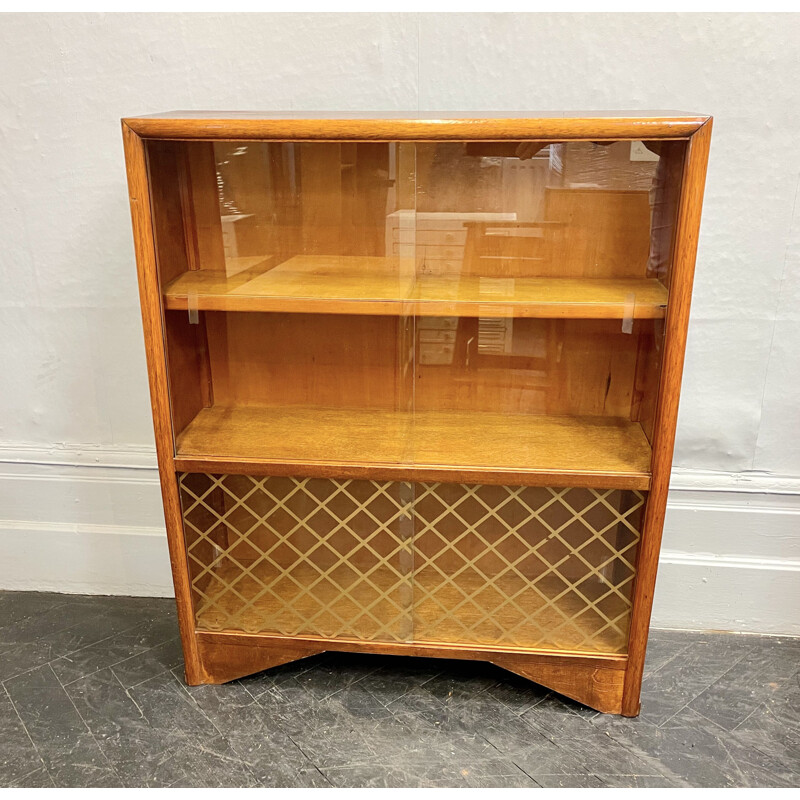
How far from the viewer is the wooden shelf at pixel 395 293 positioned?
4.52 feet

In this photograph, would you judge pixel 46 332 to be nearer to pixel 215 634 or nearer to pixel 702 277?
pixel 215 634

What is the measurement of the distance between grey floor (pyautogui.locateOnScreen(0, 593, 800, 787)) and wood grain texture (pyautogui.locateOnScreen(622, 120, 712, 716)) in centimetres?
16

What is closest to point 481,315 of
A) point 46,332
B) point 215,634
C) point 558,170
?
point 558,170

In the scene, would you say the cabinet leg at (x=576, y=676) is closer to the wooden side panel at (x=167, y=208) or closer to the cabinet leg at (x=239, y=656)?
the cabinet leg at (x=239, y=656)

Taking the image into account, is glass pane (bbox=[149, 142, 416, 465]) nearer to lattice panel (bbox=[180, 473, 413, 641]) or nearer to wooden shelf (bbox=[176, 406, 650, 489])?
wooden shelf (bbox=[176, 406, 650, 489])

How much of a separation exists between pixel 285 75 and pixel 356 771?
1411 millimetres

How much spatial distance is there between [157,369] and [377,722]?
0.85 meters

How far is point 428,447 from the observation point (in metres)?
1.51

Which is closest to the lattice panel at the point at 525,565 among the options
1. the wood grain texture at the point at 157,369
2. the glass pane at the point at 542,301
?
the glass pane at the point at 542,301

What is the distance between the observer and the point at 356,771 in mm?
1425

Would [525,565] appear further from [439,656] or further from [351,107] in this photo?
[351,107]

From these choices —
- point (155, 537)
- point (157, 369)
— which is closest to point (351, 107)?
point (157, 369)

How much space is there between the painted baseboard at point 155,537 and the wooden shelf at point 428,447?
40 centimetres

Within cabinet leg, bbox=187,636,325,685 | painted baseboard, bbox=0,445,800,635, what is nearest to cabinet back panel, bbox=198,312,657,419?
painted baseboard, bbox=0,445,800,635
